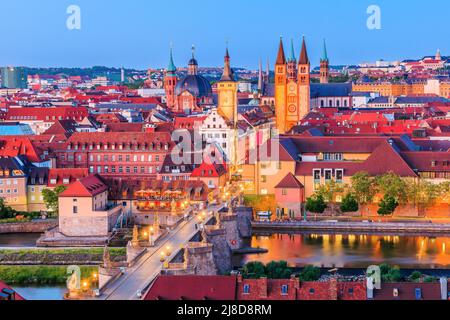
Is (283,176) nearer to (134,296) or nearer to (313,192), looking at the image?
(313,192)

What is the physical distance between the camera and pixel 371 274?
1460 centimetres

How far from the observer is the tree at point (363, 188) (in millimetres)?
28578

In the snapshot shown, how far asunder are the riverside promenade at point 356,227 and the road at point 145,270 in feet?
17.2

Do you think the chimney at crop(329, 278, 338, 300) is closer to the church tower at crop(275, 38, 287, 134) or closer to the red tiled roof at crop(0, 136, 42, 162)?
the red tiled roof at crop(0, 136, 42, 162)

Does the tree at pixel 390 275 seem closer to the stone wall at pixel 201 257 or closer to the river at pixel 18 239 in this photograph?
the stone wall at pixel 201 257

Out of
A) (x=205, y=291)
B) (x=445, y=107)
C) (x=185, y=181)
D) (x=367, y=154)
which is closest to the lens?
(x=205, y=291)

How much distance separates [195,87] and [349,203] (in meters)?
39.1

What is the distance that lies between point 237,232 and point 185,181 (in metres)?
5.20

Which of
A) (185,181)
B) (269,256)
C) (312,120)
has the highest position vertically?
(312,120)

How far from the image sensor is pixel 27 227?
27.5 meters

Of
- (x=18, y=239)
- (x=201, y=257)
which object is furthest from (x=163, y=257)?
(x=18, y=239)

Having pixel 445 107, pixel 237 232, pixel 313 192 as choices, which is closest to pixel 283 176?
pixel 313 192

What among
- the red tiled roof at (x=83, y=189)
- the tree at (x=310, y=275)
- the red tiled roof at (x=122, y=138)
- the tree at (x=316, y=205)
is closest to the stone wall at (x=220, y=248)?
the tree at (x=310, y=275)

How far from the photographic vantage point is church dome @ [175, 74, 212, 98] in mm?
66125
